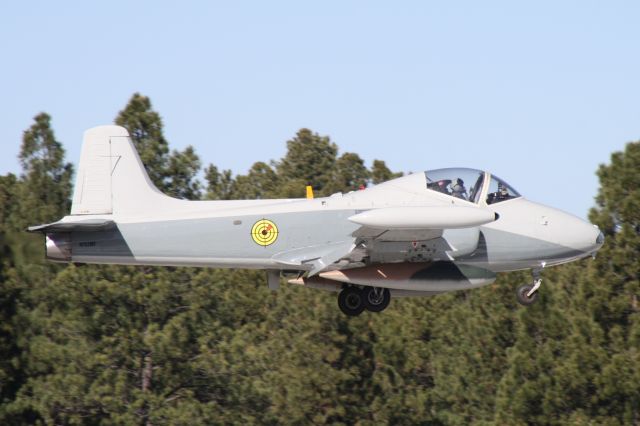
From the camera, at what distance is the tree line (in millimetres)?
36188

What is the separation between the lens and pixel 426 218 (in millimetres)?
20031

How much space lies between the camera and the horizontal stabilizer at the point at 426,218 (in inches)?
785

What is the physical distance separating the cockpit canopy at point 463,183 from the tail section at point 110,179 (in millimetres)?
5444

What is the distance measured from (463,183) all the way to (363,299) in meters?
3.19

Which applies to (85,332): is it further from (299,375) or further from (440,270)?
(440,270)

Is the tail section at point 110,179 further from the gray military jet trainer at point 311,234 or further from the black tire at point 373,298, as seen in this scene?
the black tire at point 373,298

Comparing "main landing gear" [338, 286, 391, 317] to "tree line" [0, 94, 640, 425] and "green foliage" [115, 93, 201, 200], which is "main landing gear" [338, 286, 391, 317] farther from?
"green foliage" [115, 93, 201, 200]

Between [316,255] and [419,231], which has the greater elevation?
[419,231]

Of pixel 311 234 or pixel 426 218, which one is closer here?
pixel 426 218

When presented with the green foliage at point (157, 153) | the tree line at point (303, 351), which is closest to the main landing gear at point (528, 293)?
the tree line at point (303, 351)

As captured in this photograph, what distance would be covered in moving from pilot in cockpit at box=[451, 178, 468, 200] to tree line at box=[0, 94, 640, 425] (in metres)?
15.4

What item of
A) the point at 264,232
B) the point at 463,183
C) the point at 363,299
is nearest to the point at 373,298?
the point at 363,299

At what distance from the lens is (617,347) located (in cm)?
3597

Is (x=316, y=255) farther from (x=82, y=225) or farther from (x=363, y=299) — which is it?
(x=82, y=225)
